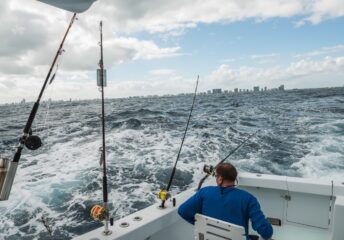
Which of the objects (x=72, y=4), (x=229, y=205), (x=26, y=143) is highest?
(x=72, y=4)

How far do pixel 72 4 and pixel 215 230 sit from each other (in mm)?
1863

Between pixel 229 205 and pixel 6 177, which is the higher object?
pixel 6 177

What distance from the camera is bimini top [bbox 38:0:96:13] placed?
5.31ft

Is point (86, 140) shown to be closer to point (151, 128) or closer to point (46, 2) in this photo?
point (151, 128)

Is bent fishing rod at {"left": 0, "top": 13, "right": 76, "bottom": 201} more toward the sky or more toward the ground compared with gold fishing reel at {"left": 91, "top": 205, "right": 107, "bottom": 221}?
more toward the sky

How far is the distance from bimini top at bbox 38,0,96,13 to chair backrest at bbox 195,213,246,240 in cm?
174

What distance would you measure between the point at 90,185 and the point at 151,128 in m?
8.09

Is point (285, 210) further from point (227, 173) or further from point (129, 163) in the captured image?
point (129, 163)

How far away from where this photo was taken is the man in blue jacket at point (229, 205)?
2207mm

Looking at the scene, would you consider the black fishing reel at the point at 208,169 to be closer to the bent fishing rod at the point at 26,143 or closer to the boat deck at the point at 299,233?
the boat deck at the point at 299,233

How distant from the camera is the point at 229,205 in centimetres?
226

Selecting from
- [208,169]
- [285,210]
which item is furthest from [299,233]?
[208,169]

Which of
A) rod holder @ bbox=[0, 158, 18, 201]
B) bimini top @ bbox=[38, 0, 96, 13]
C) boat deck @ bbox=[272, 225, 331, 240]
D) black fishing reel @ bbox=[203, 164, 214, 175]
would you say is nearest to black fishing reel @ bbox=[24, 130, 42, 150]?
rod holder @ bbox=[0, 158, 18, 201]

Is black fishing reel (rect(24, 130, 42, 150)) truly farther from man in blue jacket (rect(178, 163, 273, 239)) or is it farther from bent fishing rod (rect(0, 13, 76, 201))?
man in blue jacket (rect(178, 163, 273, 239))
